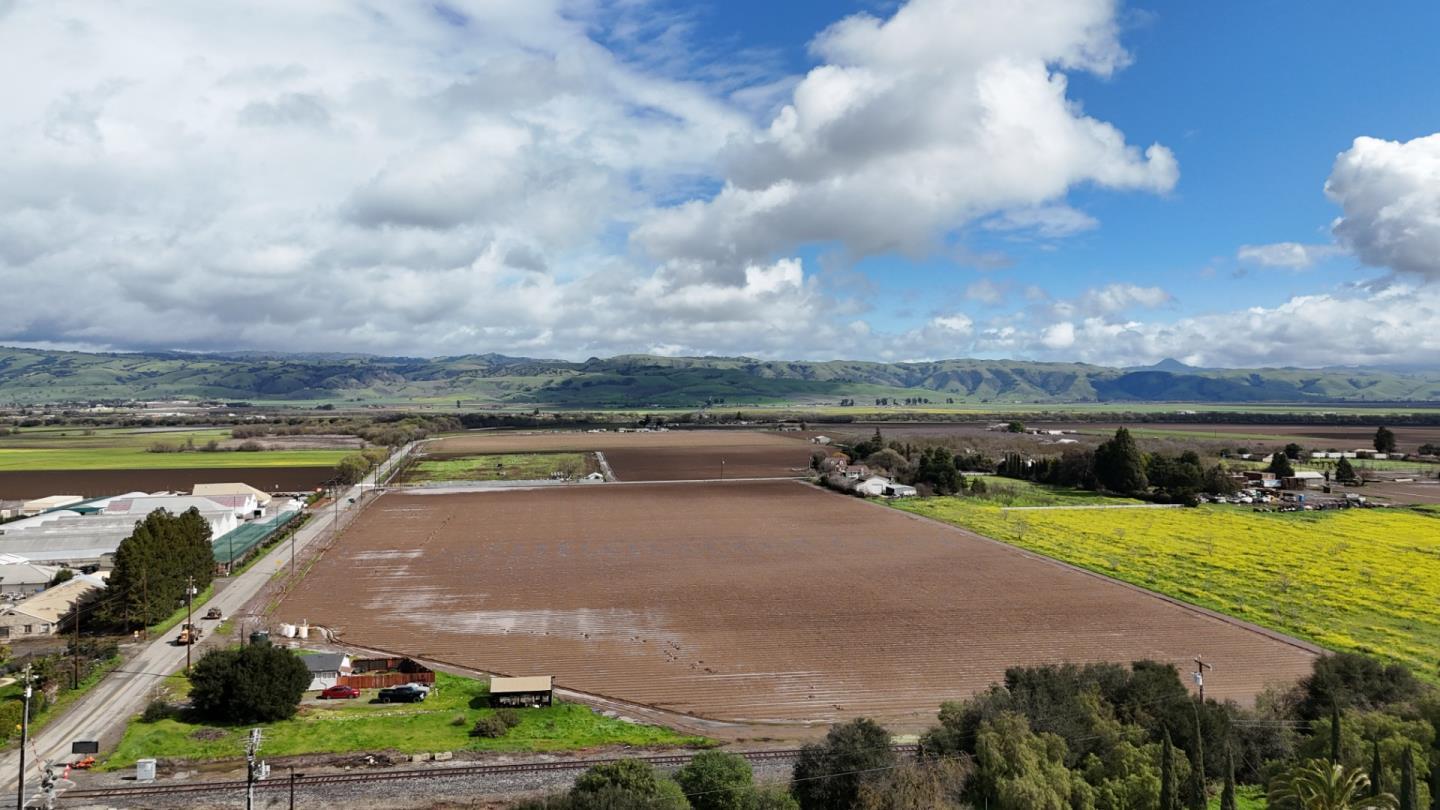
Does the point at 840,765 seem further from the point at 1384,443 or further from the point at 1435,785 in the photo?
the point at 1384,443

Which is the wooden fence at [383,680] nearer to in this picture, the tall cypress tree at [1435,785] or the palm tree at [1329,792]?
the palm tree at [1329,792]

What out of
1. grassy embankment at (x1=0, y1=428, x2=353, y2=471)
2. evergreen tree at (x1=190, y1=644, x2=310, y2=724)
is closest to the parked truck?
evergreen tree at (x1=190, y1=644, x2=310, y2=724)

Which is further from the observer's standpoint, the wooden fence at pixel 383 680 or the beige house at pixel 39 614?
the beige house at pixel 39 614

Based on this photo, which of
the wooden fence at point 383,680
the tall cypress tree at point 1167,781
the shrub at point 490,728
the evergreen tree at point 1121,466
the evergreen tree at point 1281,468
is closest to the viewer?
the tall cypress tree at point 1167,781

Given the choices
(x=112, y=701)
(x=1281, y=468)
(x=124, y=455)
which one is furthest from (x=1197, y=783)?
(x=124, y=455)

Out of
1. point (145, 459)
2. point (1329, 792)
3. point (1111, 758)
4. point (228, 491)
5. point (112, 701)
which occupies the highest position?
point (1329, 792)

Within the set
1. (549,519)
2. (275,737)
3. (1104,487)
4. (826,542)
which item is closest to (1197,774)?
(275,737)

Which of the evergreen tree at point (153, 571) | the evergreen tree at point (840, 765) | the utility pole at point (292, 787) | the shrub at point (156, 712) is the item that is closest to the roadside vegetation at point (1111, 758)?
the evergreen tree at point (840, 765)
